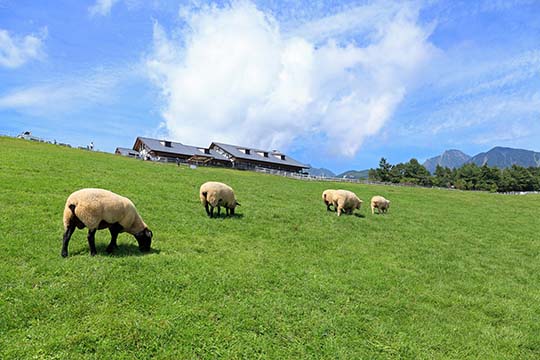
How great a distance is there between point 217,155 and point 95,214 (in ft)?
238

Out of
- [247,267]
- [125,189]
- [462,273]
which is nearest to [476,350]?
[462,273]

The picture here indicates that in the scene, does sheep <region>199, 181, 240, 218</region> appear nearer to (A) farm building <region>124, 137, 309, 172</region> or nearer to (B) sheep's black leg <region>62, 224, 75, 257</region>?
(B) sheep's black leg <region>62, 224, 75, 257</region>

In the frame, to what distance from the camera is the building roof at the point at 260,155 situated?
81.1 m

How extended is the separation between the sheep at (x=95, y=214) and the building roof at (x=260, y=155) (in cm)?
6980

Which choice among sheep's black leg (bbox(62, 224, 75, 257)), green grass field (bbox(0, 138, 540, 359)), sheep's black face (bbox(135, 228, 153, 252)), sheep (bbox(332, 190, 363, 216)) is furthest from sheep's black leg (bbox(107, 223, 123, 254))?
sheep (bbox(332, 190, 363, 216))

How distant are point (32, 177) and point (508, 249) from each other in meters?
27.4

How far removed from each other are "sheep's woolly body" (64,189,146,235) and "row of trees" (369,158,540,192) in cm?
10213

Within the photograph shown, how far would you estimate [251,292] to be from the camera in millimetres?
8633

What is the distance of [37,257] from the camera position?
868 cm

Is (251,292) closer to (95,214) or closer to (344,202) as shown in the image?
(95,214)

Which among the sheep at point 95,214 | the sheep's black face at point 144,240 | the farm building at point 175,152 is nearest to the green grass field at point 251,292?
the sheep's black face at point 144,240

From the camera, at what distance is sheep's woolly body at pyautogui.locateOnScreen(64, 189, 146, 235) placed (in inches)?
332

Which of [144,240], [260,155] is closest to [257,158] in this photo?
[260,155]

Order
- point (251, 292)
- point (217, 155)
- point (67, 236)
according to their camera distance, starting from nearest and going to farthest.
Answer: point (251, 292) < point (67, 236) < point (217, 155)
